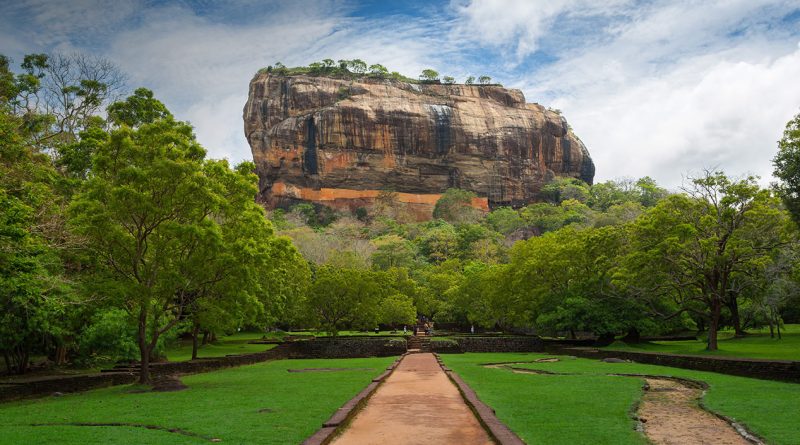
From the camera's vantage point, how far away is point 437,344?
3344 cm

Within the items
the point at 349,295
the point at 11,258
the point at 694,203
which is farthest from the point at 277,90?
the point at 11,258

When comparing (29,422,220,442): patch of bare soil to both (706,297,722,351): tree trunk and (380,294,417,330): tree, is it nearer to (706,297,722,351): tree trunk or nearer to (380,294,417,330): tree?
(706,297,722,351): tree trunk

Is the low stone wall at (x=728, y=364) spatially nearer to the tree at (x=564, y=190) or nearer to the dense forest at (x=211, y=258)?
the dense forest at (x=211, y=258)

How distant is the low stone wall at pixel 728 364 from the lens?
48.6 ft

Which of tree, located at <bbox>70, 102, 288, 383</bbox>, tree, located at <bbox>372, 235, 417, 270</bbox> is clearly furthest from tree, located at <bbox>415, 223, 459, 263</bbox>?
tree, located at <bbox>70, 102, 288, 383</bbox>

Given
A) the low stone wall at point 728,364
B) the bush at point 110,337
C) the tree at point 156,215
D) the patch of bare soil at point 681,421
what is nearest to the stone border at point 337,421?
the patch of bare soil at point 681,421

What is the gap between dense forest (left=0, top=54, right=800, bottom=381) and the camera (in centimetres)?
1516

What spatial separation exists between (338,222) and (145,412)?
90.2m

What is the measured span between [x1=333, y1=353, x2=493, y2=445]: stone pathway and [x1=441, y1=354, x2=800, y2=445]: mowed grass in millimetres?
701

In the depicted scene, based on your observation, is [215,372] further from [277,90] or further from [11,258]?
[277,90]

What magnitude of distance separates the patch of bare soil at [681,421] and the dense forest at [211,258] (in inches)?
316

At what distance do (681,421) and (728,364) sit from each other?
8.81 meters

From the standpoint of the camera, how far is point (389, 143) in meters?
111


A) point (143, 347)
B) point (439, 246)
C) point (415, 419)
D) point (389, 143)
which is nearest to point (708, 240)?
point (415, 419)
